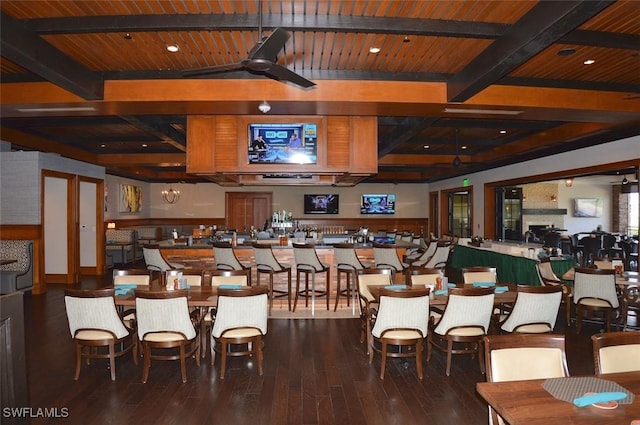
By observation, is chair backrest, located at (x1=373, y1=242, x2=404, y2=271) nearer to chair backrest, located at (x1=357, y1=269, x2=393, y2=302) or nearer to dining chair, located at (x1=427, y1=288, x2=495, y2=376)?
chair backrest, located at (x1=357, y1=269, x2=393, y2=302)

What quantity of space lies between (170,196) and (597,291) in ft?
47.8

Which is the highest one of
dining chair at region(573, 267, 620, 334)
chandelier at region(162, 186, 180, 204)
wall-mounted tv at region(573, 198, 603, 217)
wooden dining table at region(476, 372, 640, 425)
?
chandelier at region(162, 186, 180, 204)

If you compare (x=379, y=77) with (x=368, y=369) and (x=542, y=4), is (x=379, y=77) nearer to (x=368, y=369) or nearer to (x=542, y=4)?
(x=542, y=4)

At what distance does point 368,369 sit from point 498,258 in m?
5.40

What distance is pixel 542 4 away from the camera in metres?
3.29

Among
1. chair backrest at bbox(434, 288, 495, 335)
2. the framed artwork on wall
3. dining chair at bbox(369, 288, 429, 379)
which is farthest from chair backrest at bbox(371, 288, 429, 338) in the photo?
the framed artwork on wall

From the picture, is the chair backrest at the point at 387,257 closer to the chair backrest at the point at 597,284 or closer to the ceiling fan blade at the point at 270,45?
the chair backrest at the point at 597,284

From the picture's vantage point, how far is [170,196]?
53.2 feet

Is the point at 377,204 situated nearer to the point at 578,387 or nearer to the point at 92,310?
the point at 92,310

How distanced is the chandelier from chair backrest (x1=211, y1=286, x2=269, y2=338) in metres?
13.3

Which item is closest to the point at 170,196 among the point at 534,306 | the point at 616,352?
the point at 534,306

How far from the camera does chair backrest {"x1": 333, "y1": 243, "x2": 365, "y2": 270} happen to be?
6664 mm

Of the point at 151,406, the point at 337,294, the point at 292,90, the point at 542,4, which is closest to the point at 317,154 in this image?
the point at 292,90

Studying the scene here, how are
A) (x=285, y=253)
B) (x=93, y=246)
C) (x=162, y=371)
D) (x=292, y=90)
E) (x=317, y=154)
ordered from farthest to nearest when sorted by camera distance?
(x=93, y=246)
(x=285, y=253)
(x=317, y=154)
(x=292, y=90)
(x=162, y=371)
